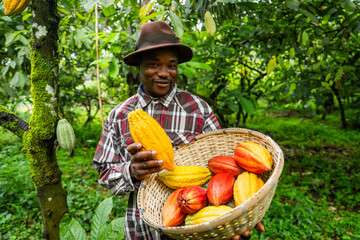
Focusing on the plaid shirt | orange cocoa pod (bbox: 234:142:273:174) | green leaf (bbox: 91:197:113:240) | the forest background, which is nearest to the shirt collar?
the plaid shirt

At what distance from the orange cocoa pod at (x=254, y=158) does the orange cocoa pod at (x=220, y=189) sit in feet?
0.35

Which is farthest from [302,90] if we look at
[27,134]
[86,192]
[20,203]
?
[20,203]

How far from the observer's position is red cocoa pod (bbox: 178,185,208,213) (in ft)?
3.40

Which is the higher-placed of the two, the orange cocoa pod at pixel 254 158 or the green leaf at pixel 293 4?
the green leaf at pixel 293 4

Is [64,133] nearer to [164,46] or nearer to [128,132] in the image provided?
[128,132]

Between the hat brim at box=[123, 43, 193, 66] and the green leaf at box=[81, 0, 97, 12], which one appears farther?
the hat brim at box=[123, 43, 193, 66]

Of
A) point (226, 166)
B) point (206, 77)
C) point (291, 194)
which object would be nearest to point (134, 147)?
point (226, 166)

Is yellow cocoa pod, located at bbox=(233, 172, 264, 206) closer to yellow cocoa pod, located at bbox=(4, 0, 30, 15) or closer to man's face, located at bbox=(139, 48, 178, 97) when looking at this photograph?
man's face, located at bbox=(139, 48, 178, 97)

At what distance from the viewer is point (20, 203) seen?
274 cm

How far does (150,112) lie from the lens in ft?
4.51

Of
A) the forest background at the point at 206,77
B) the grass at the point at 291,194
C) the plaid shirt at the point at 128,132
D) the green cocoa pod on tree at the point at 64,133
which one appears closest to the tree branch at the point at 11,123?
the forest background at the point at 206,77

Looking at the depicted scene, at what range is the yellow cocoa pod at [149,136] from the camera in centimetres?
108

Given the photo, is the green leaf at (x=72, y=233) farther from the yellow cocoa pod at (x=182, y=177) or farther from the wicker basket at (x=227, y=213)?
the yellow cocoa pod at (x=182, y=177)

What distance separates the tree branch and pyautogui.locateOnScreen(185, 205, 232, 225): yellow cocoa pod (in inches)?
33.0
